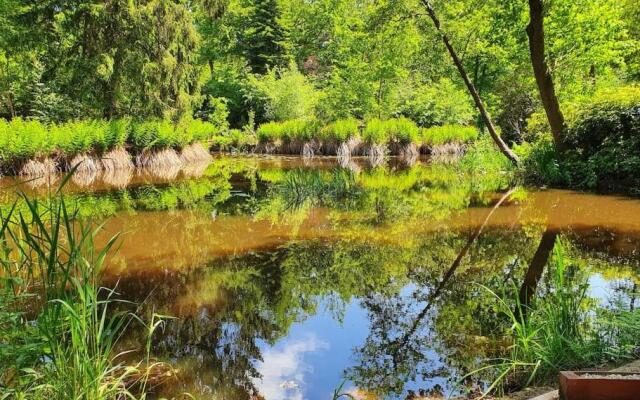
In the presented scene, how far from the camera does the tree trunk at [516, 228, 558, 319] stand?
3808mm

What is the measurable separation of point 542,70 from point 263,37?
2554 centimetres

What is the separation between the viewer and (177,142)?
1750 cm

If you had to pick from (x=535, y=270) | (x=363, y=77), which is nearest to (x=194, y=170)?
(x=363, y=77)

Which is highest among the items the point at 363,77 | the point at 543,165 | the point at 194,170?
the point at 363,77

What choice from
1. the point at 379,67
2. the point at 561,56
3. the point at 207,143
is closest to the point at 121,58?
the point at 207,143

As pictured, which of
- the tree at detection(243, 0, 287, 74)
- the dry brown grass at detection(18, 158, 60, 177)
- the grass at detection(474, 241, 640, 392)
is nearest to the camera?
the grass at detection(474, 241, 640, 392)

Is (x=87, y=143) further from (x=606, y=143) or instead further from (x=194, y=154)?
(x=606, y=143)

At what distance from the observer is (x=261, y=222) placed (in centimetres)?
720

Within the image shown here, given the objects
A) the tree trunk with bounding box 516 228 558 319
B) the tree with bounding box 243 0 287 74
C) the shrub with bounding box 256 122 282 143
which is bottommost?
the tree trunk with bounding box 516 228 558 319

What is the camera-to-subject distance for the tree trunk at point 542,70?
930cm

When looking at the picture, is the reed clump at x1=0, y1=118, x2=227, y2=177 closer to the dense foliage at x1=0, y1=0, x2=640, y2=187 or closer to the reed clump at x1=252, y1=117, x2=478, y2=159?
the dense foliage at x1=0, y1=0, x2=640, y2=187

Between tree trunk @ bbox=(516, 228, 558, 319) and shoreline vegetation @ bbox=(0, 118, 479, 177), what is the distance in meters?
7.85

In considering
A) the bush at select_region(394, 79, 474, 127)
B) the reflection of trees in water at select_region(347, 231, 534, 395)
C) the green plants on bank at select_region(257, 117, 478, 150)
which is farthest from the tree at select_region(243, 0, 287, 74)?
the reflection of trees in water at select_region(347, 231, 534, 395)

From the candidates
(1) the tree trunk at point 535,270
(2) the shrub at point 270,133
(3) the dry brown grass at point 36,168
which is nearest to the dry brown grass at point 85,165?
(3) the dry brown grass at point 36,168
